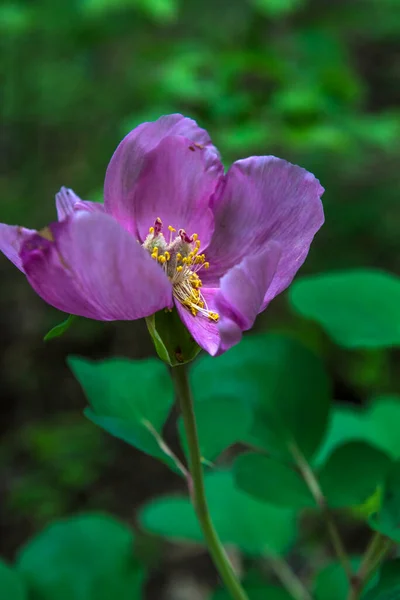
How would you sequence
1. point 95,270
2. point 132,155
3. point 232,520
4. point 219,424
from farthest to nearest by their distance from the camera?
point 232,520
point 219,424
point 132,155
point 95,270

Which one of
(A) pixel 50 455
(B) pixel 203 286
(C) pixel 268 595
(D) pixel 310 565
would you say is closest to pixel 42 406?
(A) pixel 50 455

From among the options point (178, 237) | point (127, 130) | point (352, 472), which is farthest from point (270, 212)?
point (127, 130)

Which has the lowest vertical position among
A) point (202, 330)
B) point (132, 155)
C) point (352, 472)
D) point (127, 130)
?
point (127, 130)

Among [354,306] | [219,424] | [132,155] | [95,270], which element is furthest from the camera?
[354,306]

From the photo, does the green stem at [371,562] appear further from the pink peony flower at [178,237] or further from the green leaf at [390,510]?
the pink peony flower at [178,237]

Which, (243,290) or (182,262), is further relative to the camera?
(182,262)

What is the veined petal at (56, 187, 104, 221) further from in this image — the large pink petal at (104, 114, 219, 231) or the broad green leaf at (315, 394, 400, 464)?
the broad green leaf at (315, 394, 400, 464)

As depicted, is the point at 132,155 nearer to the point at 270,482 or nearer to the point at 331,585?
the point at 270,482
